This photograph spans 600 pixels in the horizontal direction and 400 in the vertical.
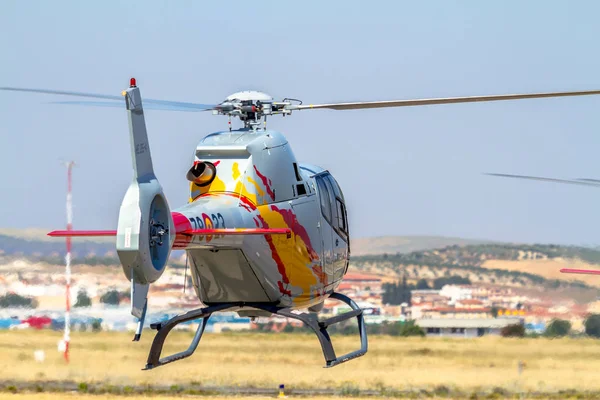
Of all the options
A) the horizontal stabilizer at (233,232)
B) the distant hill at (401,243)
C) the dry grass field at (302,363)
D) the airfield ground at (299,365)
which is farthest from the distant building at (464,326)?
the horizontal stabilizer at (233,232)

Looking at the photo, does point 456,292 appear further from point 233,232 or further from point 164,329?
point 233,232

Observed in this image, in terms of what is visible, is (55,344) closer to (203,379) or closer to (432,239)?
(203,379)

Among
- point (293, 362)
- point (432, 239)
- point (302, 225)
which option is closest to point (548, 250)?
point (432, 239)

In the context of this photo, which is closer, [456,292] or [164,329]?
[164,329]

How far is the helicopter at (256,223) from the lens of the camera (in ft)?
73.4

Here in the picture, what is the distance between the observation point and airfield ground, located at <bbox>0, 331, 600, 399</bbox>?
139 feet

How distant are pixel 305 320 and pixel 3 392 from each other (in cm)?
1748

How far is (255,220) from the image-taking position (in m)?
23.2

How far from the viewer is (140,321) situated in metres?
19.8

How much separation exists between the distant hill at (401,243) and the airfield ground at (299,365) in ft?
53.2

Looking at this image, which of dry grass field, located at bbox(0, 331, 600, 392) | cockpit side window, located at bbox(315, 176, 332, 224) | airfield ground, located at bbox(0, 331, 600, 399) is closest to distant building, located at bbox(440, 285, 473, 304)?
airfield ground, located at bbox(0, 331, 600, 399)

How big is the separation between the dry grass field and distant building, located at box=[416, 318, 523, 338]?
1.35 metres

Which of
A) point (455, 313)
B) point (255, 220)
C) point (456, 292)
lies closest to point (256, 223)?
point (255, 220)

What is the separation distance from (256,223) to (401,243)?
4665 cm
